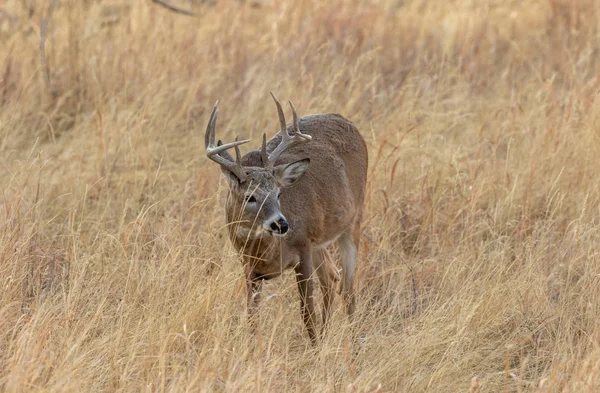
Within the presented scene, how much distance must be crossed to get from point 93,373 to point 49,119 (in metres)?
4.05

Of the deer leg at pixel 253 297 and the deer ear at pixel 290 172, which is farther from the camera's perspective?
the deer ear at pixel 290 172

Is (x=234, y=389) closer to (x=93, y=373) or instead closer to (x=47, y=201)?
(x=93, y=373)

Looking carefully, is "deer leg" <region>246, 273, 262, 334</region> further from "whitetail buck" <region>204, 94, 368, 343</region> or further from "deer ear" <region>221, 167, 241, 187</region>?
"deer ear" <region>221, 167, 241, 187</region>

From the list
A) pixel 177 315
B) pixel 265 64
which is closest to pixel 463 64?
pixel 265 64

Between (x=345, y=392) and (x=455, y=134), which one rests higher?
(x=345, y=392)

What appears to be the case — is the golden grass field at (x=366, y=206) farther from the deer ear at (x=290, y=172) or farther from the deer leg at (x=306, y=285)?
the deer ear at (x=290, y=172)

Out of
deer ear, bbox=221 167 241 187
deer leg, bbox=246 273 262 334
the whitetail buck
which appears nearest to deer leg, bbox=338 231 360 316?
the whitetail buck

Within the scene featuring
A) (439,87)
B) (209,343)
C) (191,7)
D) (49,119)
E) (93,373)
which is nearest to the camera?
(93,373)

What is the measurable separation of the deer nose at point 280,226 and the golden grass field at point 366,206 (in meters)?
0.34

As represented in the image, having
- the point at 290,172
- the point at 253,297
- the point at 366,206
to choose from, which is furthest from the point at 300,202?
the point at 366,206

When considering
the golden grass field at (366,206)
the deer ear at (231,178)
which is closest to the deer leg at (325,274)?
the golden grass field at (366,206)

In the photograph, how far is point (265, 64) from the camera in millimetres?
8609

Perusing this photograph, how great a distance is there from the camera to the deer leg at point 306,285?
17.0ft

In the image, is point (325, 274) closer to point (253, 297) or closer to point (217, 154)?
point (253, 297)
